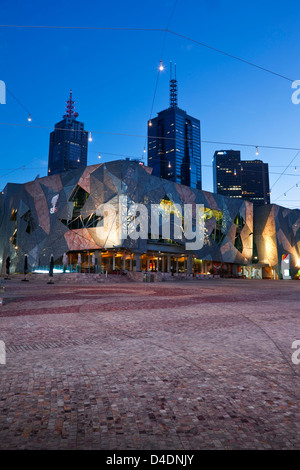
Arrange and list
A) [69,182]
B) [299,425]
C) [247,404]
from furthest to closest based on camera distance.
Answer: [69,182], [247,404], [299,425]

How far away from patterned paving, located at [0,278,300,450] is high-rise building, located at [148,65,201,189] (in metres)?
173

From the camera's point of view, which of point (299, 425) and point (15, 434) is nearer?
point (15, 434)

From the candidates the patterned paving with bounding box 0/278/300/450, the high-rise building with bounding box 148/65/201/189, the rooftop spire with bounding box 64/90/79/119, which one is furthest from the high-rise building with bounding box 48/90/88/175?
the patterned paving with bounding box 0/278/300/450

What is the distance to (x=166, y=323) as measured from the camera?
20.2ft

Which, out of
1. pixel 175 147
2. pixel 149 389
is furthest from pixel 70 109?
pixel 149 389

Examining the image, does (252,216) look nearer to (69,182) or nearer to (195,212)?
(195,212)

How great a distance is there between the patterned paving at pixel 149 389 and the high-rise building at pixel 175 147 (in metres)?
173

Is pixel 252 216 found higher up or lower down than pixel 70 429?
higher up

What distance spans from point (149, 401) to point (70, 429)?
685 mm

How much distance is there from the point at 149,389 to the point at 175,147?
597 ft

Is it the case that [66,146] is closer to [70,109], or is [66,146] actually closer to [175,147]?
[70,109]

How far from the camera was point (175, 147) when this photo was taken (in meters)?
177

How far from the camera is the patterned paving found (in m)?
1.97
